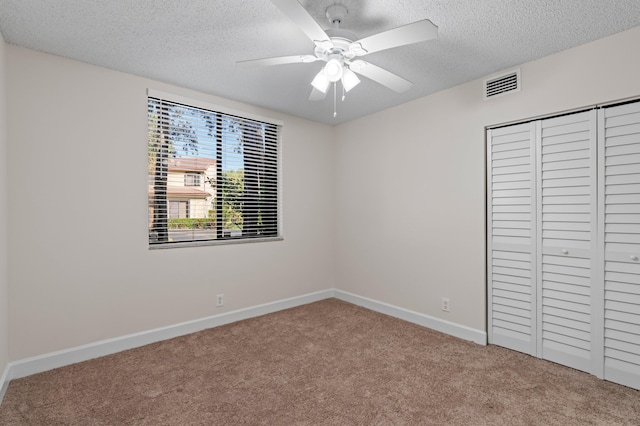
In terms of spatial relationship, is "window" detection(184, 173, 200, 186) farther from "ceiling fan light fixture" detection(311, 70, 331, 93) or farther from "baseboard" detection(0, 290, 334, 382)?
"ceiling fan light fixture" detection(311, 70, 331, 93)

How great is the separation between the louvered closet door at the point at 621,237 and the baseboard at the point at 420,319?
0.91m

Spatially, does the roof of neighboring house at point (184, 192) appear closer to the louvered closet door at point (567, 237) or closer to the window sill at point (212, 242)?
the window sill at point (212, 242)

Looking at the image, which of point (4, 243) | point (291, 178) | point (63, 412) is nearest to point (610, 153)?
point (291, 178)

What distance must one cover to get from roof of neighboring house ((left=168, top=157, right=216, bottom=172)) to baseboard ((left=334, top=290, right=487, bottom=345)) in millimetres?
2344

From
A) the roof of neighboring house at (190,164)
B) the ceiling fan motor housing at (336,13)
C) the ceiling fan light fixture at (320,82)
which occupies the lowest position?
the roof of neighboring house at (190,164)

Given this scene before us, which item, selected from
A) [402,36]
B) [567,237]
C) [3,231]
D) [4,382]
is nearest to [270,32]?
[402,36]

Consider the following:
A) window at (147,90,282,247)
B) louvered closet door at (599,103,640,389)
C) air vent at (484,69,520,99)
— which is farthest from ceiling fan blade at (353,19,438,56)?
window at (147,90,282,247)

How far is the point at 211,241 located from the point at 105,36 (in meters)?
1.93

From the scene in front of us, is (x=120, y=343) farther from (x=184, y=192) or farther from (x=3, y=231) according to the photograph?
(x=184, y=192)

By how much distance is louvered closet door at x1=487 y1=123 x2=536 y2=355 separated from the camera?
265cm

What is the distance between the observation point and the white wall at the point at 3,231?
2.14m

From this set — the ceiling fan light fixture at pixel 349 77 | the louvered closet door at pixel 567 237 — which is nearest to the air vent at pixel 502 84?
the louvered closet door at pixel 567 237

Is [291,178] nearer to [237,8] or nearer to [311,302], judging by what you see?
[311,302]

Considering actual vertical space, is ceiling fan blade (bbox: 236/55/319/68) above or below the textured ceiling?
below
